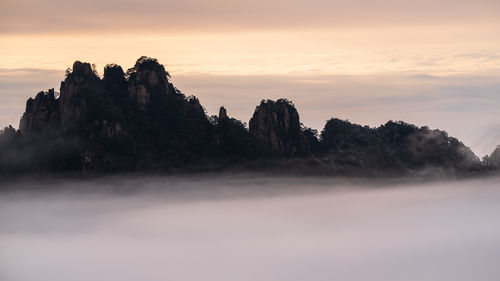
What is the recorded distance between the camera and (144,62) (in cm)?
19975

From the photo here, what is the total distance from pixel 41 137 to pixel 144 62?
85.9 feet

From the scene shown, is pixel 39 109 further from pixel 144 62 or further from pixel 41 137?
pixel 144 62

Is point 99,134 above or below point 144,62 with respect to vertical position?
below

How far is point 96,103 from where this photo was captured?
196 meters

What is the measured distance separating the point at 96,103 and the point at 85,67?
29.2ft

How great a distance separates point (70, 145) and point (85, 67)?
16.5 m

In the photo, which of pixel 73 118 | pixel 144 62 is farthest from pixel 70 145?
pixel 144 62

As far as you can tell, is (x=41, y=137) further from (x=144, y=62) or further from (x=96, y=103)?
(x=144, y=62)

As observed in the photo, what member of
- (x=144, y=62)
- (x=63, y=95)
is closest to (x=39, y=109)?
(x=63, y=95)

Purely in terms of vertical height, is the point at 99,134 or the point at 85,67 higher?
the point at 85,67

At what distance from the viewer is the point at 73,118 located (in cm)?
19800

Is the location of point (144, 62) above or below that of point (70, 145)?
above

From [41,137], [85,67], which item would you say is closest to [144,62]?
[85,67]

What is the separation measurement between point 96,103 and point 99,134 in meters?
7.66
